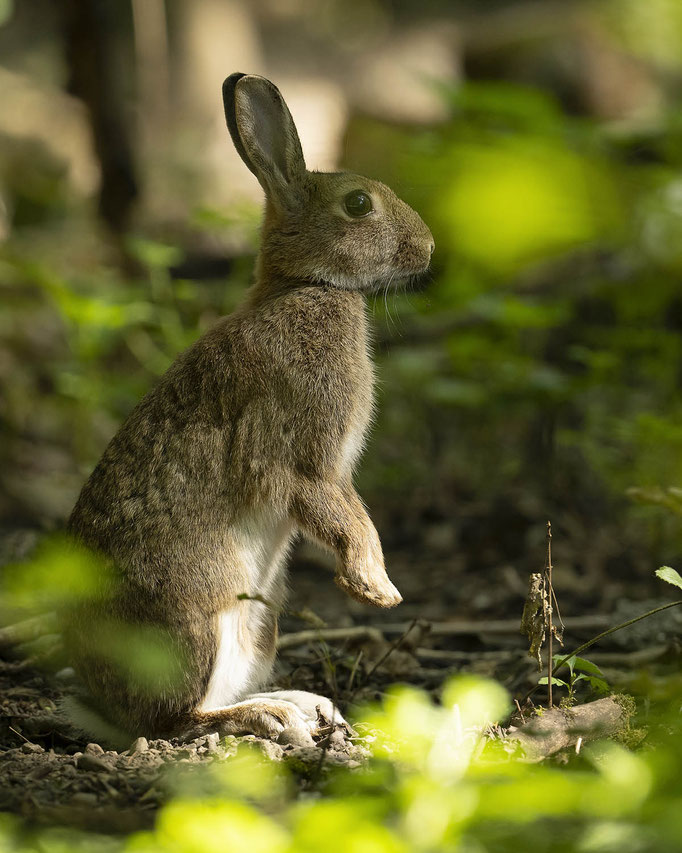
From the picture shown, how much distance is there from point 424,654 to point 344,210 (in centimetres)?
213

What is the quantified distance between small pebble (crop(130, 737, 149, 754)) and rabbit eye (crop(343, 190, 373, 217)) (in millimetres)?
2270

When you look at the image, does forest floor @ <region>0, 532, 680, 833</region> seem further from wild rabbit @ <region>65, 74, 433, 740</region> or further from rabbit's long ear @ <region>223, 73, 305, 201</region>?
rabbit's long ear @ <region>223, 73, 305, 201</region>

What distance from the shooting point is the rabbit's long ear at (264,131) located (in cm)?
399

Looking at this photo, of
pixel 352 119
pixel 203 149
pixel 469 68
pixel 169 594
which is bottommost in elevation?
pixel 169 594

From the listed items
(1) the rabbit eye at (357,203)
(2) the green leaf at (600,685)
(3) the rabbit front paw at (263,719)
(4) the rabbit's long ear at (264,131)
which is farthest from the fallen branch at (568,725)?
(4) the rabbit's long ear at (264,131)

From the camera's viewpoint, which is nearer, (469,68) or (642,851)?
(642,851)

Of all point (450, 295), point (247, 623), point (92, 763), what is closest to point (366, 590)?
point (247, 623)

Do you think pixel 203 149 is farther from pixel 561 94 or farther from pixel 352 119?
pixel 561 94

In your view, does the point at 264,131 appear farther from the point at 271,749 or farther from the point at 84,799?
the point at 84,799

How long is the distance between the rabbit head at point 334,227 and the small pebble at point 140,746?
1.98 metres

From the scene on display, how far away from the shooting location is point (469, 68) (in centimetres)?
1889

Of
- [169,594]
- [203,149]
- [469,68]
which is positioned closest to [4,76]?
[203,149]

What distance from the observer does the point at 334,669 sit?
379cm

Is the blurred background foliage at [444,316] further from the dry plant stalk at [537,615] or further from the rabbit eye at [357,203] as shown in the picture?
the dry plant stalk at [537,615]
